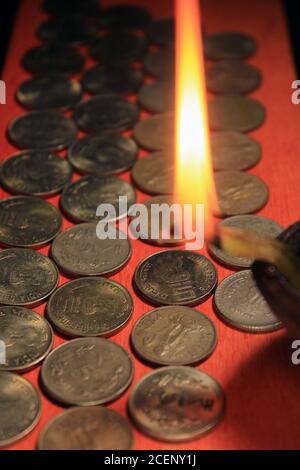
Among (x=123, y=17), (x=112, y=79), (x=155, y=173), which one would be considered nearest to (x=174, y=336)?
(x=155, y=173)

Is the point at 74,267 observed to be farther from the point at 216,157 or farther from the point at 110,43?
the point at 110,43

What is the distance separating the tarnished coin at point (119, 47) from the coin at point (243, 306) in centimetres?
98

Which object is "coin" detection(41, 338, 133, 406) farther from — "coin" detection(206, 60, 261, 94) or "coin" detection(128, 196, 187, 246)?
"coin" detection(206, 60, 261, 94)

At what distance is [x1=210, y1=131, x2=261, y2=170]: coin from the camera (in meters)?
1.87

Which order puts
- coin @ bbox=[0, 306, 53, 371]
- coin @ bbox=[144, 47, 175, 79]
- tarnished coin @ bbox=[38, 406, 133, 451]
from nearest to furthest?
1. tarnished coin @ bbox=[38, 406, 133, 451]
2. coin @ bbox=[0, 306, 53, 371]
3. coin @ bbox=[144, 47, 175, 79]

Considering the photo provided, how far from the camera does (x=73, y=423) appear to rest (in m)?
1.26

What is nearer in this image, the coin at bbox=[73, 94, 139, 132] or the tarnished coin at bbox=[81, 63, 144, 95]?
the coin at bbox=[73, 94, 139, 132]

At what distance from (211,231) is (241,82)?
1221mm

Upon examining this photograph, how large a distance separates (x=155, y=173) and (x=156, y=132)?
183 mm

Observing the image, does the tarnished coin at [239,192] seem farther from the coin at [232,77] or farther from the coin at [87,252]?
the coin at [232,77]

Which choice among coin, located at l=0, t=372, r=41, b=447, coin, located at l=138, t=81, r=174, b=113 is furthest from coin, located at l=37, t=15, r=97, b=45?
coin, located at l=0, t=372, r=41, b=447

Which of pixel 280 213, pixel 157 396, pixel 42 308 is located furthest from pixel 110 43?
pixel 157 396

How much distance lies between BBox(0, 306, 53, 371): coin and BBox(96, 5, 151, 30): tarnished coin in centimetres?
126

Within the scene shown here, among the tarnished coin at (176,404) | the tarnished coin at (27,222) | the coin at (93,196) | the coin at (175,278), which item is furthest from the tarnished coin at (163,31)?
the tarnished coin at (176,404)
